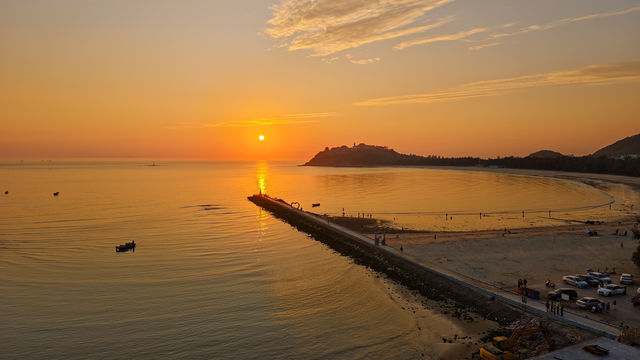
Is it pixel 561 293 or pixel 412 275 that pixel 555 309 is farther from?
pixel 412 275

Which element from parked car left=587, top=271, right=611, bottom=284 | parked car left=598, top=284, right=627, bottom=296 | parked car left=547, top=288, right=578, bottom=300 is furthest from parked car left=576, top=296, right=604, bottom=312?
parked car left=587, top=271, right=611, bottom=284

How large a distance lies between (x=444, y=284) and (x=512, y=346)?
12627mm

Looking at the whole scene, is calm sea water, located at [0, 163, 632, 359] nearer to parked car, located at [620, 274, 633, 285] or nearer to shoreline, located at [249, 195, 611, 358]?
shoreline, located at [249, 195, 611, 358]

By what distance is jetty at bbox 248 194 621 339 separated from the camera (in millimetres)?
25273

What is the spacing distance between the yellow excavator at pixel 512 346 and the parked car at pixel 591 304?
634cm

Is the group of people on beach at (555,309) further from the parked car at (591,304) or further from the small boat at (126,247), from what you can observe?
the small boat at (126,247)

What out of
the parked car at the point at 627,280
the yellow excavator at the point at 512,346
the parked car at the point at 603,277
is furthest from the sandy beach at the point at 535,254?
the yellow excavator at the point at 512,346

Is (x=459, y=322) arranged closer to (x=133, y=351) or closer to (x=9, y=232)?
(x=133, y=351)

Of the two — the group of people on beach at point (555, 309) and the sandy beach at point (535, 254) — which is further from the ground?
the group of people on beach at point (555, 309)

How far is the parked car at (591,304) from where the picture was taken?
86.3 ft

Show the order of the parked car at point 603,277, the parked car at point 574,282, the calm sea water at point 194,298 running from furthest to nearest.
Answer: the parked car at point 603,277, the parked car at point 574,282, the calm sea water at point 194,298

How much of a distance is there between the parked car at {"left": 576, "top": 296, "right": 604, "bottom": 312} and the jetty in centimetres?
128

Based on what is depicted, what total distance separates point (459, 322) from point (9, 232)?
73.1 m

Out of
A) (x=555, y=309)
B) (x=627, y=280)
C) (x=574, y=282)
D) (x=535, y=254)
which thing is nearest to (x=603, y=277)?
(x=627, y=280)
